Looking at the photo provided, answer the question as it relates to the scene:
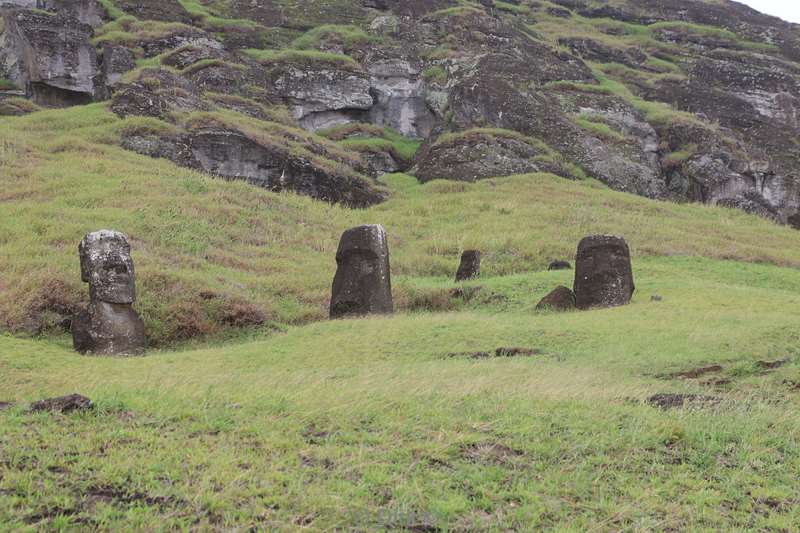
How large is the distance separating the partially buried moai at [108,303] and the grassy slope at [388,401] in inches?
27.1

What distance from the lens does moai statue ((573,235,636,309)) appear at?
20578 mm

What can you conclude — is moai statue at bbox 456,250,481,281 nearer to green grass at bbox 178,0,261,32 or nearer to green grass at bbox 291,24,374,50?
green grass at bbox 291,24,374,50

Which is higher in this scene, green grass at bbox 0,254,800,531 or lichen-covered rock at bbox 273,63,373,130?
lichen-covered rock at bbox 273,63,373,130

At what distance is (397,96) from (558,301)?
132 ft

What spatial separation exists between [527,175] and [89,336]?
104 feet

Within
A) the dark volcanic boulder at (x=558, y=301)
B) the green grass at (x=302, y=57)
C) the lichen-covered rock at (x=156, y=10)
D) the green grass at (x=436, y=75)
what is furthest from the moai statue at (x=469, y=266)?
the lichen-covered rock at (x=156, y=10)

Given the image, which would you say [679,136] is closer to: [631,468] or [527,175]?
[527,175]

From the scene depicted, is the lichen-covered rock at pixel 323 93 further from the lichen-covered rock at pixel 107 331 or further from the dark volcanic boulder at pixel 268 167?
the lichen-covered rock at pixel 107 331

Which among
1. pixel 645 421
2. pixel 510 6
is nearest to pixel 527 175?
pixel 645 421

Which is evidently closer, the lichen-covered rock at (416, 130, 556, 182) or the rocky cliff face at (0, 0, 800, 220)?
the rocky cliff face at (0, 0, 800, 220)

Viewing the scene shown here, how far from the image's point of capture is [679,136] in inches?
2164

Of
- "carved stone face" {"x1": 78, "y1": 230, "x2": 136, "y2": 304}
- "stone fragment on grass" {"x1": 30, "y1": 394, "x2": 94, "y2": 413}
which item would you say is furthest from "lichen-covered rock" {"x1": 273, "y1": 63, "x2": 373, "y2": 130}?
"stone fragment on grass" {"x1": 30, "y1": 394, "x2": 94, "y2": 413}

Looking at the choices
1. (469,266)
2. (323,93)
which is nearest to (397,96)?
(323,93)

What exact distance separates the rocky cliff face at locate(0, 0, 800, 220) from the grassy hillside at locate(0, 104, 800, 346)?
3.65 m
